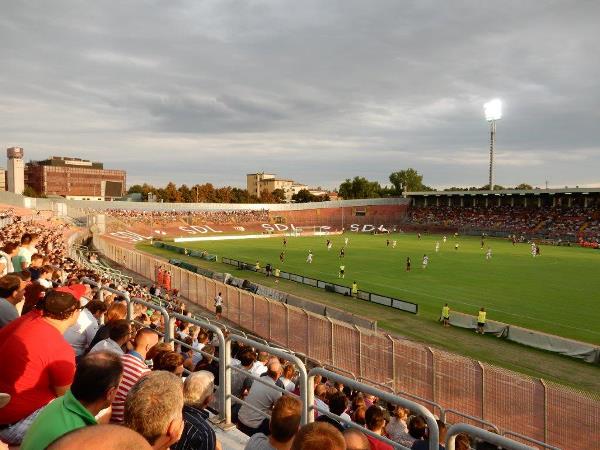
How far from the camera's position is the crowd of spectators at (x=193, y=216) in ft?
290

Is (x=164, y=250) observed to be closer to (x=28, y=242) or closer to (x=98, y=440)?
(x=28, y=242)

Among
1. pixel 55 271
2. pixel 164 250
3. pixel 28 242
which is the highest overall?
pixel 28 242

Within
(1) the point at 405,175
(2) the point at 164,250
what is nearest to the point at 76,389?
(2) the point at 164,250

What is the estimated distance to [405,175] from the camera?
187375 mm

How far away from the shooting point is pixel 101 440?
6.22 feet

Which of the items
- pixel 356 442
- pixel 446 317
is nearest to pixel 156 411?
pixel 356 442

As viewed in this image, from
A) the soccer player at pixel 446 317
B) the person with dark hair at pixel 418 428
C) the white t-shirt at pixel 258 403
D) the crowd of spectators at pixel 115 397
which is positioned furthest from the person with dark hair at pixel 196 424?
the soccer player at pixel 446 317

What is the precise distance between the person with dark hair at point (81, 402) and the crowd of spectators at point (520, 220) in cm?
8092

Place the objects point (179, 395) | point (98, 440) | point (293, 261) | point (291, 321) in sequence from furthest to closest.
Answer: point (293, 261) < point (291, 321) < point (179, 395) < point (98, 440)

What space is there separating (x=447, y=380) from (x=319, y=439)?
1255 centimetres

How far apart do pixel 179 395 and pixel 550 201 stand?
97928 millimetres

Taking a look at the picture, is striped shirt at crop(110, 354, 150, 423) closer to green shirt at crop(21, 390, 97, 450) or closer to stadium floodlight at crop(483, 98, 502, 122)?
green shirt at crop(21, 390, 97, 450)

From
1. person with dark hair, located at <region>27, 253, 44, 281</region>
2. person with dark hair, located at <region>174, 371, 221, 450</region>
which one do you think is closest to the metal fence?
person with dark hair, located at <region>174, 371, 221, 450</region>

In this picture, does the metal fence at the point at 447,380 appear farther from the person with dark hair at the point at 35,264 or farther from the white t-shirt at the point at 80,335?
the person with dark hair at the point at 35,264
